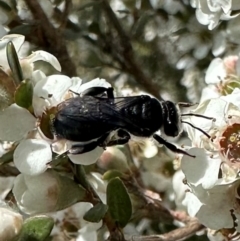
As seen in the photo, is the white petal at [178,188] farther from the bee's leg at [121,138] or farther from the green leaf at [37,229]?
the green leaf at [37,229]

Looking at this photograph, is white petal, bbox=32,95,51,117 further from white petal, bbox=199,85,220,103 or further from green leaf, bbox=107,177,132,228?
white petal, bbox=199,85,220,103

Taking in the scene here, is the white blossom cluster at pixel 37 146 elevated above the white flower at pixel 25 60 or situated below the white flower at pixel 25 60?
below

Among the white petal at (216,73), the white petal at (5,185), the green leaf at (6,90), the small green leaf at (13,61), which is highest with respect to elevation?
the small green leaf at (13,61)

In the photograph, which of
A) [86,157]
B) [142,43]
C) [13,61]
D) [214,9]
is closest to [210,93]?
[214,9]

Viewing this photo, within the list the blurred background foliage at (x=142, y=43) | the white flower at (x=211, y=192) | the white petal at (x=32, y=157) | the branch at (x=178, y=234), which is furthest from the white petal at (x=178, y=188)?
the white petal at (x=32, y=157)

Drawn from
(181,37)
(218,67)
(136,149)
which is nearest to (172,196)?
(136,149)

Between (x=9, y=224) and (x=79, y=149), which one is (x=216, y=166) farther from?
(x=9, y=224)

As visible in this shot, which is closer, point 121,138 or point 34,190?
point 34,190
